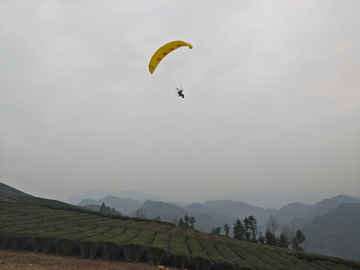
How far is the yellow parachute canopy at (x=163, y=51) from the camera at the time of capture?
59.6 feet

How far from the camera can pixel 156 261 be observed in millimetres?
12547

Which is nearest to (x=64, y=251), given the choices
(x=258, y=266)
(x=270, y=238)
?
(x=258, y=266)

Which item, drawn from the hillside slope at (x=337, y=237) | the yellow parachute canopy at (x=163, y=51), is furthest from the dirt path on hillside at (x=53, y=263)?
the hillside slope at (x=337, y=237)

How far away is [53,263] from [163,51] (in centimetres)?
1865

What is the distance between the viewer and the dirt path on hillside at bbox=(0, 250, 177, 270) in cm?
938

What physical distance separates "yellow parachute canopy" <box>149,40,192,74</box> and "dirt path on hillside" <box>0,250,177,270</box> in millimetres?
17243

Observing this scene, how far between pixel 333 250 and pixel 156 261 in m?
214

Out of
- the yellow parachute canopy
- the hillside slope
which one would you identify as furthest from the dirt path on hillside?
the hillside slope

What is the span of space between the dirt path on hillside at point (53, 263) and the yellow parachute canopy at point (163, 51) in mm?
17243

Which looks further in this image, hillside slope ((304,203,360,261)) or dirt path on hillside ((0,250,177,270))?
hillside slope ((304,203,360,261))

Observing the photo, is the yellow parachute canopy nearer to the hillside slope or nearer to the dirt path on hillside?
the dirt path on hillside

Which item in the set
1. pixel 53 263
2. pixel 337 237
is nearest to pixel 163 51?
pixel 53 263

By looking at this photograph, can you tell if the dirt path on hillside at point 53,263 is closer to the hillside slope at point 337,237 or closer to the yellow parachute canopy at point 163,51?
the yellow parachute canopy at point 163,51

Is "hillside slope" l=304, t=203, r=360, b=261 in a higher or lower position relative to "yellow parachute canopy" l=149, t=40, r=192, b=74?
lower
